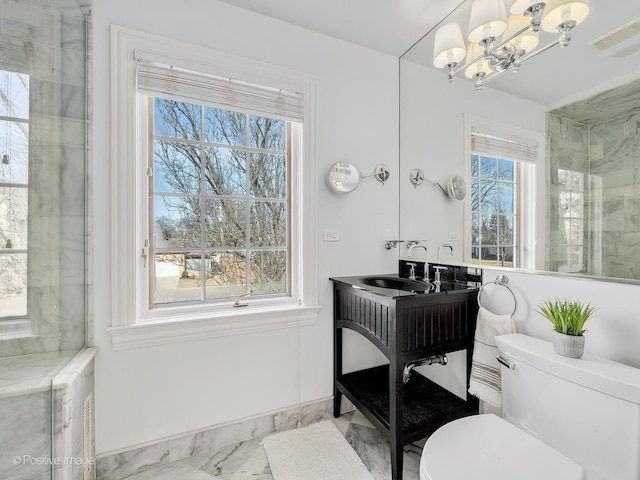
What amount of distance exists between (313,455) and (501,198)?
1689mm

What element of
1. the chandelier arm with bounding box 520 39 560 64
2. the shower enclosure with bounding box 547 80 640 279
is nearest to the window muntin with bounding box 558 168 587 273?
the shower enclosure with bounding box 547 80 640 279

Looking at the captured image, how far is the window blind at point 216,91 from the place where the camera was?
148 cm

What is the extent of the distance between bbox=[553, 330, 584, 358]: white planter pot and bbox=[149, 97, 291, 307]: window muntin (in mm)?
1383

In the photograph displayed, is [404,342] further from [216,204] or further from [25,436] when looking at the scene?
[25,436]

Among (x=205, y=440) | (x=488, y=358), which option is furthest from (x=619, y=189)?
(x=205, y=440)

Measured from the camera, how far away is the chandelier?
4.16 feet

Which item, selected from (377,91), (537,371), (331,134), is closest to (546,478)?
(537,371)

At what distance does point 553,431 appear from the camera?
1052 millimetres

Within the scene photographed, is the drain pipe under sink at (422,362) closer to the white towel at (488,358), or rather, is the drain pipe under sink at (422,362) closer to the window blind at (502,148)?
the white towel at (488,358)

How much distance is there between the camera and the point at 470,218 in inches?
68.1

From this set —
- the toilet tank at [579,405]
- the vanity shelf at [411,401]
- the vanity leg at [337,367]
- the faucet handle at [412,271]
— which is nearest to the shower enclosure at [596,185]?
the toilet tank at [579,405]

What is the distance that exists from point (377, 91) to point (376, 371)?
1.95 m

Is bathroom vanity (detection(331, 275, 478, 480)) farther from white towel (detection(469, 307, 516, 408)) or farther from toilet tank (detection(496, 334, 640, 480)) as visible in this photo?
toilet tank (detection(496, 334, 640, 480))

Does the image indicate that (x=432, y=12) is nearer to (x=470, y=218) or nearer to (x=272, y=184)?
(x=470, y=218)
